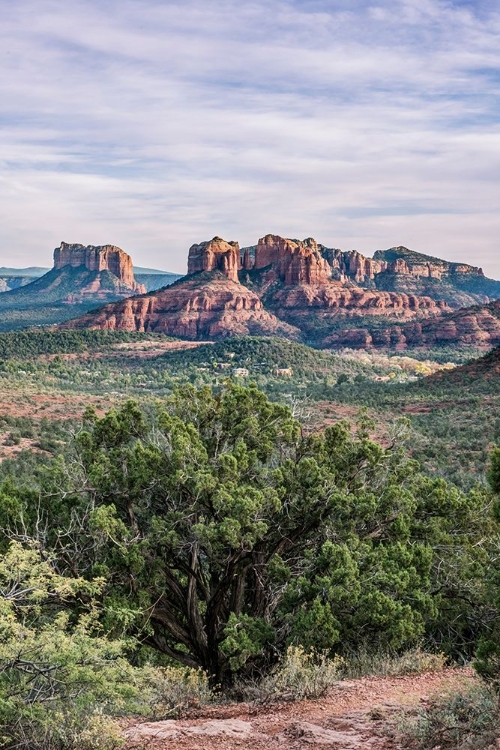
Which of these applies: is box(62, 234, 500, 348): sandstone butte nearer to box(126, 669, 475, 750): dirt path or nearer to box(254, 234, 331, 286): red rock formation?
box(254, 234, 331, 286): red rock formation

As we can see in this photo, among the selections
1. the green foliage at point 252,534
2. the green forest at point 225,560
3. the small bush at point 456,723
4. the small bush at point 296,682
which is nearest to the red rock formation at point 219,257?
the green forest at point 225,560

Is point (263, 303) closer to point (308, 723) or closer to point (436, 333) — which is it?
point (436, 333)

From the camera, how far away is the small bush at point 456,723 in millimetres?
6948

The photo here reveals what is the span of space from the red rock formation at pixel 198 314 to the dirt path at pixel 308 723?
444 ft

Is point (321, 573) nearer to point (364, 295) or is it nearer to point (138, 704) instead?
point (138, 704)

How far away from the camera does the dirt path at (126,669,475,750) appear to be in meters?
7.86

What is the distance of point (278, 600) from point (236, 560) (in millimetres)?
999

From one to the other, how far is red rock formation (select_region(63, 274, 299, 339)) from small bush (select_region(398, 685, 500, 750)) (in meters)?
137

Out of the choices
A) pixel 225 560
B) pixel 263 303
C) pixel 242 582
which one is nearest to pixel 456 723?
pixel 225 560

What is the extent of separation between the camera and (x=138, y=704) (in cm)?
952

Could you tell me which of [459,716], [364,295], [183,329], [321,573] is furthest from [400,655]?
[364,295]

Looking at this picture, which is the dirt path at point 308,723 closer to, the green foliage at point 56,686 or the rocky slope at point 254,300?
the green foliage at point 56,686

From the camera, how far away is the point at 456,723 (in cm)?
742

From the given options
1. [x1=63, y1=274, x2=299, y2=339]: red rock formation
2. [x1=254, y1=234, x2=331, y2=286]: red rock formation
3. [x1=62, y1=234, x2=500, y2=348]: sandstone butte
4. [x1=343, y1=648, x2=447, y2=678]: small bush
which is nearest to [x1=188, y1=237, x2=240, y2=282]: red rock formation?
[x1=62, y1=234, x2=500, y2=348]: sandstone butte
